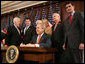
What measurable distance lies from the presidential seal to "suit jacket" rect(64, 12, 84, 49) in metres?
1.05

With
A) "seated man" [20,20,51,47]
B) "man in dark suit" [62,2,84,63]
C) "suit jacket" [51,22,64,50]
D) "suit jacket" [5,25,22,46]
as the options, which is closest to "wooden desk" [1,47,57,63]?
"seated man" [20,20,51,47]

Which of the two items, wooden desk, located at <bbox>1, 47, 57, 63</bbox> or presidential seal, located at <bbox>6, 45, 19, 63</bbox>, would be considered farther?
presidential seal, located at <bbox>6, 45, 19, 63</bbox>

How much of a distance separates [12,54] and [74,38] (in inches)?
48.4

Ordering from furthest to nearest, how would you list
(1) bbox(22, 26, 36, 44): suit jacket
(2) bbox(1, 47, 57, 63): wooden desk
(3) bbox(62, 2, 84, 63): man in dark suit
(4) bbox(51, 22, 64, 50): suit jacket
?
1. (1) bbox(22, 26, 36, 44): suit jacket
2. (4) bbox(51, 22, 64, 50): suit jacket
3. (3) bbox(62, 2, 84, 63): man in dark suit
4. (2) bbox(1, 47, 57, 63): wooden desk

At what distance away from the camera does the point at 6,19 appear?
21.9 ft

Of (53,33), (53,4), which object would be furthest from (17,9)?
(53,33)

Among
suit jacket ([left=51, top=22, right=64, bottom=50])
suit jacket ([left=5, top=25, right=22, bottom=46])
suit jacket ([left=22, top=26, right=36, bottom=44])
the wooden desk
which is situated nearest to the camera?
the wooden desk

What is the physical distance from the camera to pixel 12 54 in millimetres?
2426

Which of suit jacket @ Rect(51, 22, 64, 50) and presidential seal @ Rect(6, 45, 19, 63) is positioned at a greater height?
suit jacket @ Rect(51, 22, 64, 50)

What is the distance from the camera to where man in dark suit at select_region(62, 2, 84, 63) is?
256 cm

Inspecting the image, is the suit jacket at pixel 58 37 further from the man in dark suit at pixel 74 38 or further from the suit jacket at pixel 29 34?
the suit jacket at pixel 29 34

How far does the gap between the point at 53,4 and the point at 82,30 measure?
2399 mm

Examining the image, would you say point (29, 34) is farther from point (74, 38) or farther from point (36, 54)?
point (36, 54)

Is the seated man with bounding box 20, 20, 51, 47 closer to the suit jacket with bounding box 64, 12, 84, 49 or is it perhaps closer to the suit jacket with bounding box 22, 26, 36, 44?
the suit jacket with bounding box 64, 12, 84, 49
